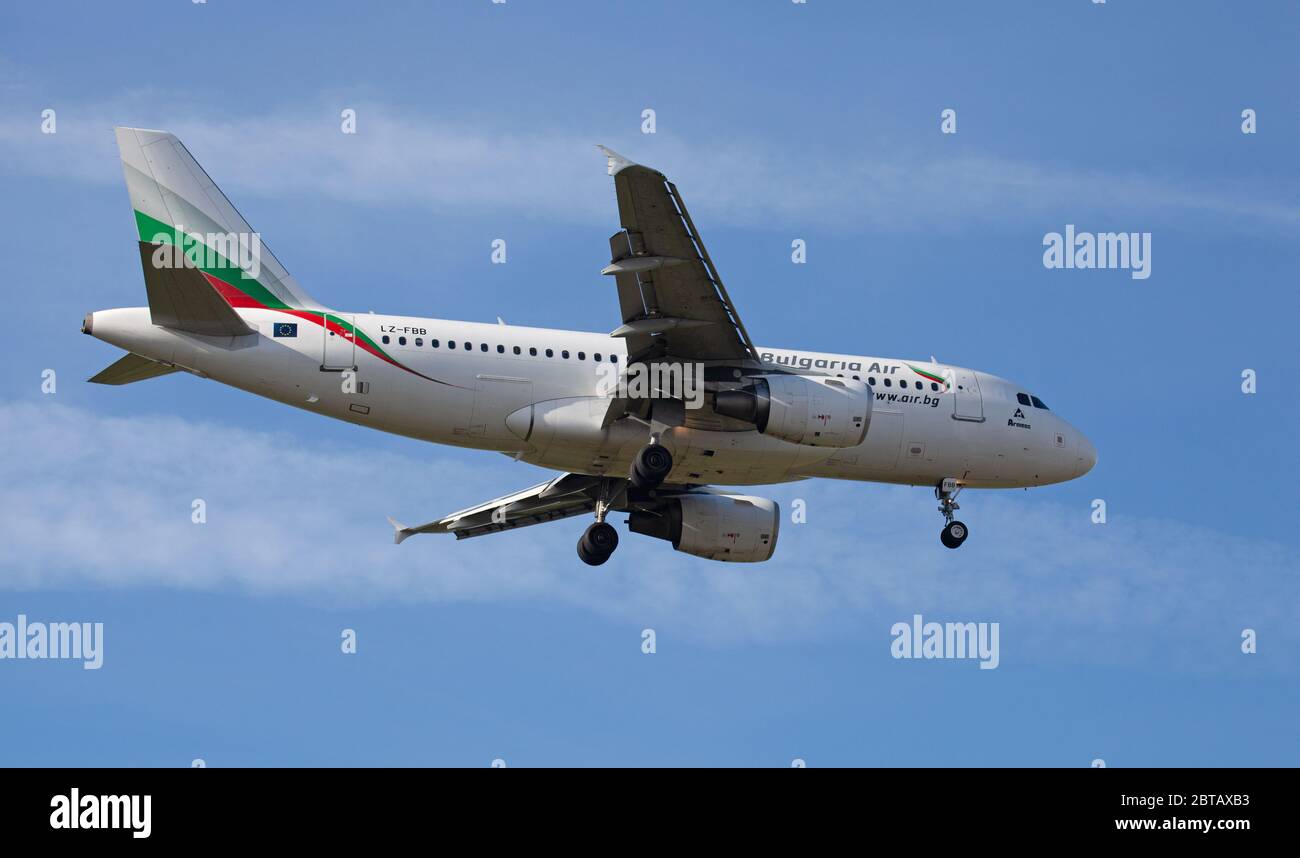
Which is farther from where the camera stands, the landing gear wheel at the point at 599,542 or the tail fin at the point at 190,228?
the landing gear wheel at the point at 599,542

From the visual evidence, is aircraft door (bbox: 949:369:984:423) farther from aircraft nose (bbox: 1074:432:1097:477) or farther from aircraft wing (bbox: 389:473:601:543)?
aircraft wing (bbox: 389:473:601:543)

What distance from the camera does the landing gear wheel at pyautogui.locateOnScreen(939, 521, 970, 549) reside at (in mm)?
36594

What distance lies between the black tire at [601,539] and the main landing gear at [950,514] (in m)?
7.12

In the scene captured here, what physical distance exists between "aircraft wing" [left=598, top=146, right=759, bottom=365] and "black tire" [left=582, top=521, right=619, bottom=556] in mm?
4893

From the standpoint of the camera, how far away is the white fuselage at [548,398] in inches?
1261

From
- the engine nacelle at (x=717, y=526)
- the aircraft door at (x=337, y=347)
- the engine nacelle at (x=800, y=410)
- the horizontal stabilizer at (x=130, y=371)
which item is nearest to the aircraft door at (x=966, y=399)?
the engine nacelle at (x=800, y=410)

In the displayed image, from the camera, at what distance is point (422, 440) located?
33781mm

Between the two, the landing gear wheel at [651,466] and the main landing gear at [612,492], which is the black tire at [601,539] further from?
the landing gear wheel at [651,466]

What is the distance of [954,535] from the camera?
36594mm

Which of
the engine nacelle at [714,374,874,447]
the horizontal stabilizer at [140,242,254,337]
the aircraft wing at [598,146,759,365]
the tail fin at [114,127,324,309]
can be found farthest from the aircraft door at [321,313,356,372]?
the engine nacelle at [714,374,874,447]

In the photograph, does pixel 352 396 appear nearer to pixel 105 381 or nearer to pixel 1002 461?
pixel 105 381

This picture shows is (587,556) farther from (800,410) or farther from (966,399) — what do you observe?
(966,399)

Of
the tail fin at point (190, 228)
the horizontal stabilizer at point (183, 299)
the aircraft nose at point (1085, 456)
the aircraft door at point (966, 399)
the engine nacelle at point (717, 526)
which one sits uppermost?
the tail fin at point (190, 228)

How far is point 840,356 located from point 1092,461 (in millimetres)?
6668
